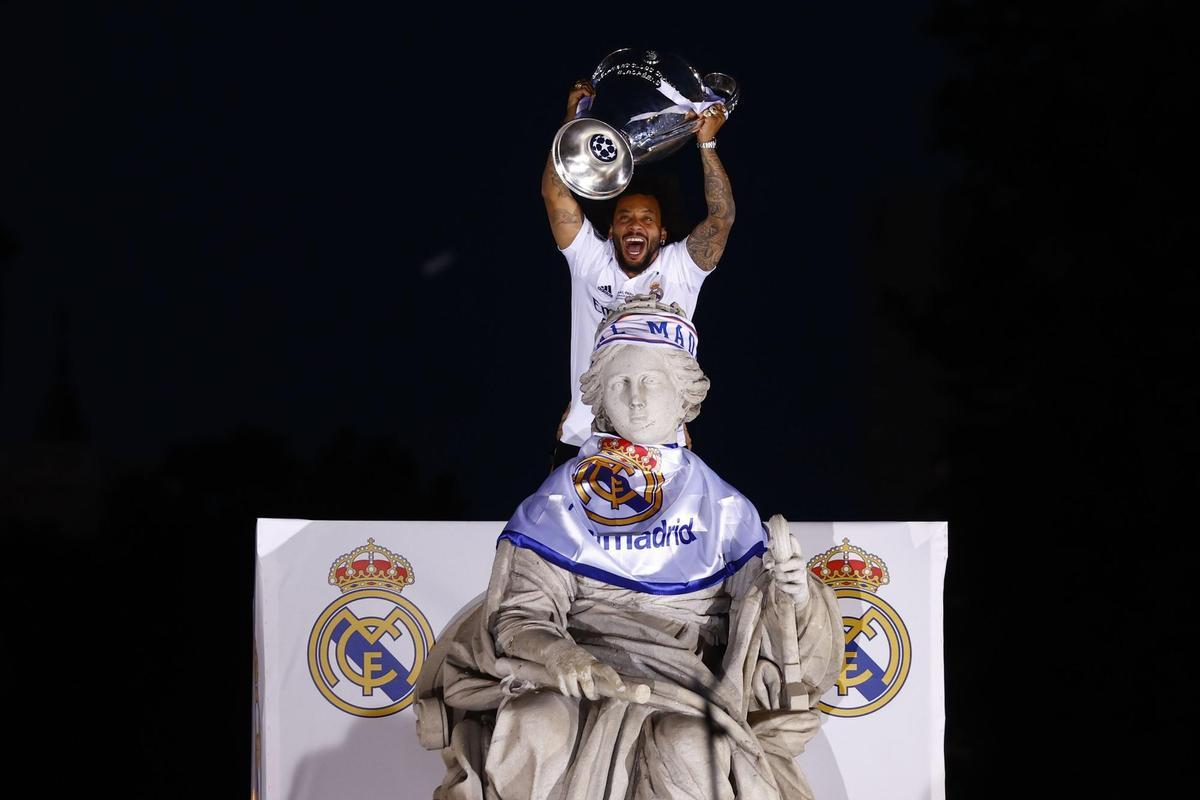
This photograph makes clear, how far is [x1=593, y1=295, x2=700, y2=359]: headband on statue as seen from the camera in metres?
3.82

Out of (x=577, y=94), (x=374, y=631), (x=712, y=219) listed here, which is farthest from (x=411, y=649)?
(x=577, y=94)

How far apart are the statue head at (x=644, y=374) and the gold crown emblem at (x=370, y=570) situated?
0.78 metres

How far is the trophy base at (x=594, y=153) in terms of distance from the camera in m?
4.43

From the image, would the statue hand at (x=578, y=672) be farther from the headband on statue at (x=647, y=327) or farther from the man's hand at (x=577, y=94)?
the man's hand at (x=577, y=94)

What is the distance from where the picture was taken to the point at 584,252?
15.8 feet

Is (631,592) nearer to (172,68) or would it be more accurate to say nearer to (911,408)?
(911,408)

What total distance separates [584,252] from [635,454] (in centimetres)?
115

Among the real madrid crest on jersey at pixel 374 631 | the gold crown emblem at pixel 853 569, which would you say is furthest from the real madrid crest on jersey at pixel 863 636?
the real madrid crest on jersey at pixel 374 631

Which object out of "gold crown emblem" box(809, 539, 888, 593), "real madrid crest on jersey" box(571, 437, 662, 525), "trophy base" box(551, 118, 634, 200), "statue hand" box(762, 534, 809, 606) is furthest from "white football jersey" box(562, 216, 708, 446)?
"statue hand" box(762, 534, 809, 606)

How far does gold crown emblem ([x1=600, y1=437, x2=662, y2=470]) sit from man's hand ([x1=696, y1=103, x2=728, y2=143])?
3.93 feet

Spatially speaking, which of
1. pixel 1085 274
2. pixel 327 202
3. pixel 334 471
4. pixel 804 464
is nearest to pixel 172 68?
pixel 327 202

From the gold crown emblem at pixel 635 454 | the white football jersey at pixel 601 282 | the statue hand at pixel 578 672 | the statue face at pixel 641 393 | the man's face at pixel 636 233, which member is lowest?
the statue hand at pixel 578 672

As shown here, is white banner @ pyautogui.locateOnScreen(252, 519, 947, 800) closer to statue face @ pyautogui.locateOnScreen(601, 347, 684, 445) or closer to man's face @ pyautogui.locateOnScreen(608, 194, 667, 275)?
statue face @ pyautogui.locateOnScreen(601, 347, 684, 445)

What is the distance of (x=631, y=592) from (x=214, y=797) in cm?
196
